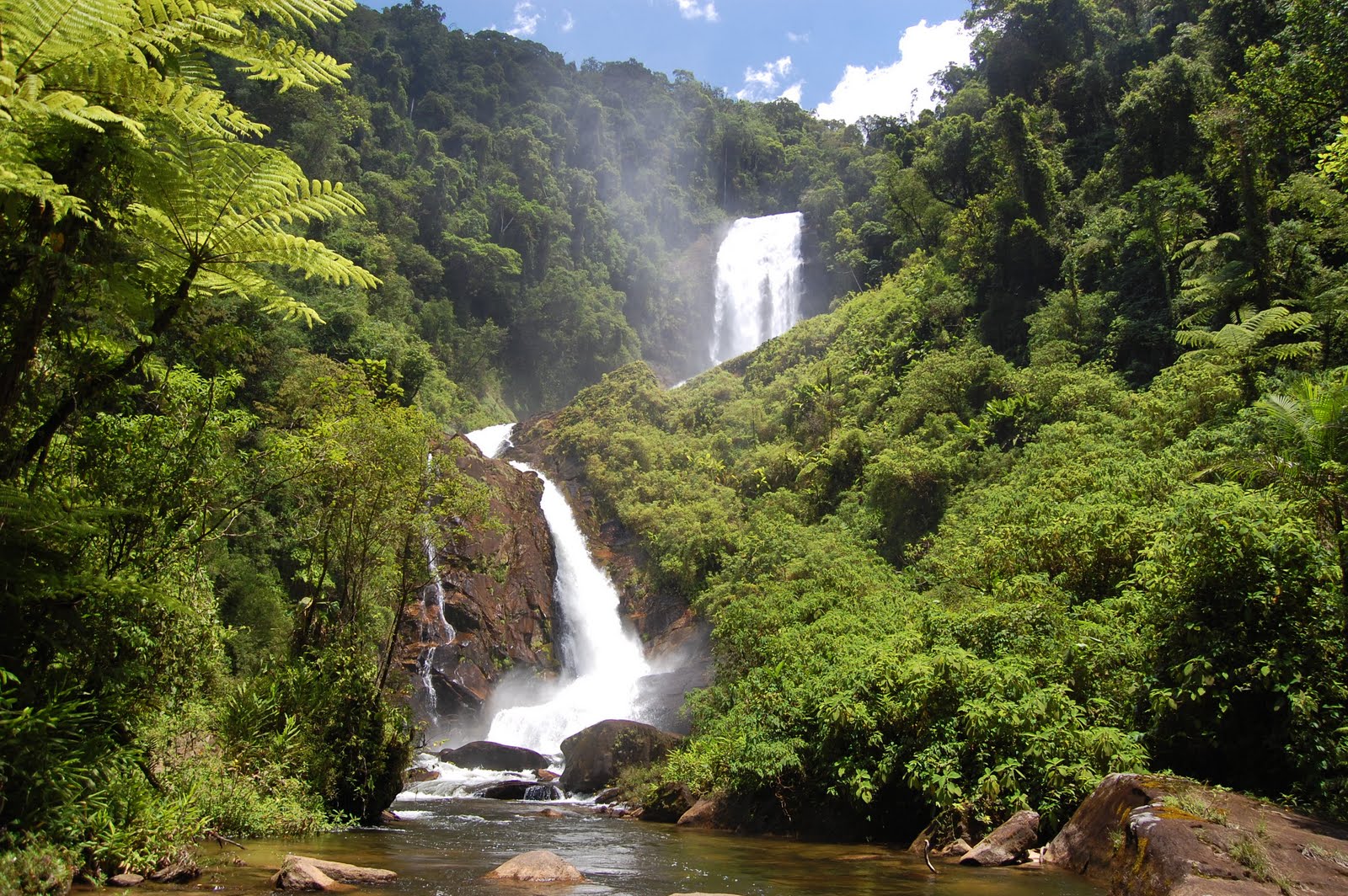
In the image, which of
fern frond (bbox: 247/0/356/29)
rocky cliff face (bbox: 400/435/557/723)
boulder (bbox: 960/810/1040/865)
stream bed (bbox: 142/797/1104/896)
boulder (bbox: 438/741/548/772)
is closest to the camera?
fern frond (bbox: 247/0/356/29)

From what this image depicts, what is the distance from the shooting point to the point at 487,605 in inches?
1043

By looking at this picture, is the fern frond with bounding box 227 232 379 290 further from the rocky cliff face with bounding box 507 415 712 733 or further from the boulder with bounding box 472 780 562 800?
the rocky cliff face with bounding box 507 415 712 733

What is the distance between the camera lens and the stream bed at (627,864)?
23.2 feet

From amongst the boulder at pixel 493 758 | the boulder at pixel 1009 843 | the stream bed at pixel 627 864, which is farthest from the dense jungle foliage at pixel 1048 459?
the boulder at pixel 493 758

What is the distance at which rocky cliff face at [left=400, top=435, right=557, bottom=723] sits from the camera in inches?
946

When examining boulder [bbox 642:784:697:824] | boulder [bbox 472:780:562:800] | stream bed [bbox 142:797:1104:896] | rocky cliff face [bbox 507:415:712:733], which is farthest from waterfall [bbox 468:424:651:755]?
stream bed [bbox 142:797:1104:896]

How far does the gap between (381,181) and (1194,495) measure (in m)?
45.2

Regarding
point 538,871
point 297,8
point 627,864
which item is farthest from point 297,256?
point 627,864

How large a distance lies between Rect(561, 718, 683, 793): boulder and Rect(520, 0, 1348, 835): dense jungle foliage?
57.1 inches

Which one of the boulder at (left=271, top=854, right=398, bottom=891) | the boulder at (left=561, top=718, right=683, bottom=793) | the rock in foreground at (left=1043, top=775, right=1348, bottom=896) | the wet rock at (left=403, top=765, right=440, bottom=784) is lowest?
the wet rock at (left=403, top=765, right=440, bottom=784)

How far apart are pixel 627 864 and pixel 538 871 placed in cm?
180

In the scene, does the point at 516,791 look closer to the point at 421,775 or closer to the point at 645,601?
the point at 421,775

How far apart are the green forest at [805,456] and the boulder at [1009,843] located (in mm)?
295

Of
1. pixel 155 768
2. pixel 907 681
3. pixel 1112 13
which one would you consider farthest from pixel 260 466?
pixel 1112 13
